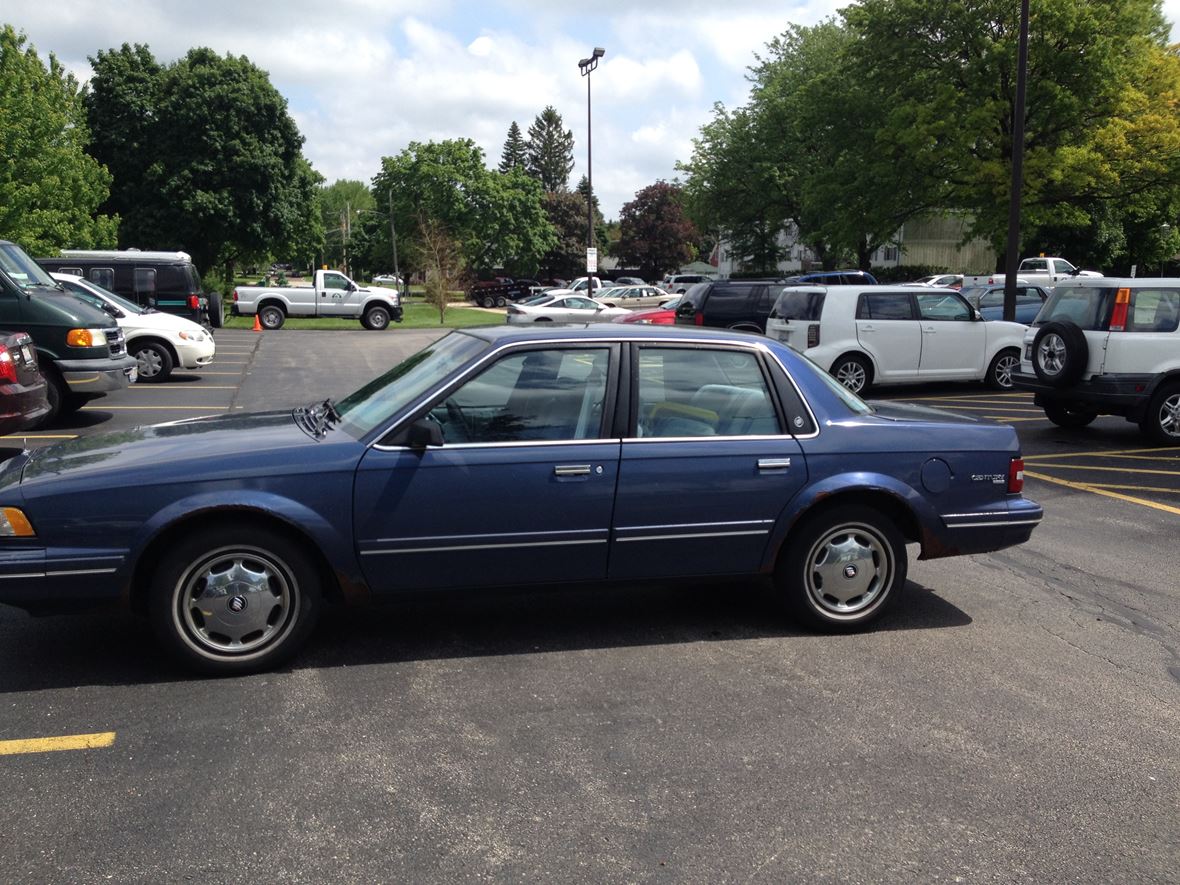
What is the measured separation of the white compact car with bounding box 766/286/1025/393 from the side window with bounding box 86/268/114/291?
1372cm

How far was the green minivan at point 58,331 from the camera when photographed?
11.4m

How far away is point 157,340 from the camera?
16547mm

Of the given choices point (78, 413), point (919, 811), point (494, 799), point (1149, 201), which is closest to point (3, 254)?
point (78, 413)

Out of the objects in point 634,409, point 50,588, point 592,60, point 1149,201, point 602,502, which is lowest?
point 50,588

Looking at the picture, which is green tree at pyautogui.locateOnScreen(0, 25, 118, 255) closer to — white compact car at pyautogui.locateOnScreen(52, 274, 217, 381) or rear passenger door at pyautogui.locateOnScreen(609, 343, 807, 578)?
white compact car at pyautogui.locateOnScreen(52, 274, 217, 381)

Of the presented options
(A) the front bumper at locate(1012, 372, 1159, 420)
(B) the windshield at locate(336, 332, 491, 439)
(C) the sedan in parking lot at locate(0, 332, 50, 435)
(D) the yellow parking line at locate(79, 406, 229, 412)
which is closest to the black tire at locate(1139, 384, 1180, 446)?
(A) the front bumper at locate(1012, 372, 1159, 420)

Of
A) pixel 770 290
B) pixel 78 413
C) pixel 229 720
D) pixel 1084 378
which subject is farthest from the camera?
pixel 770 290

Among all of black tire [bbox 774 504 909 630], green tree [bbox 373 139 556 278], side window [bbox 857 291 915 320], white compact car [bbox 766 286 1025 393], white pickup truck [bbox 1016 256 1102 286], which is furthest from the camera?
green tree [bbox 373 139 556 278]

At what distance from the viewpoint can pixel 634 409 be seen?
4910 millimetres

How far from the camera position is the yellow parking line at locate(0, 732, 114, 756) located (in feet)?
12.4

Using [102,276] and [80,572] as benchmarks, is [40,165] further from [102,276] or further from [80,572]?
[80,572]

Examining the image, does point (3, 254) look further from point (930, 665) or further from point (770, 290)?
point (770, 290)

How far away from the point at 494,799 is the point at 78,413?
11.8 meters

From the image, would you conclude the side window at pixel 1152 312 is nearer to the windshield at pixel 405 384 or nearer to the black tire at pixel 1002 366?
the black tire at pixel 1002 366
